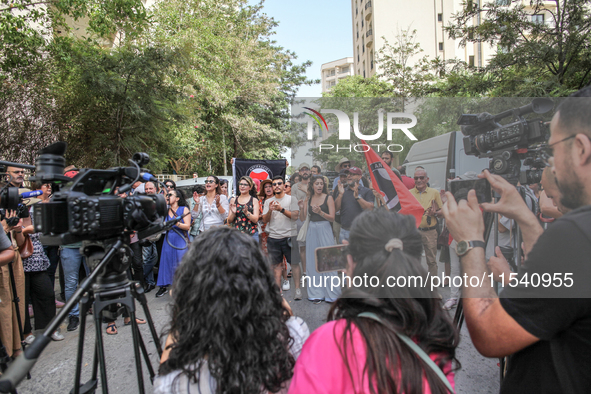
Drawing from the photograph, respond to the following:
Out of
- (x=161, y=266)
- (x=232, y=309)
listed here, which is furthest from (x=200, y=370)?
(x=161, y=266)

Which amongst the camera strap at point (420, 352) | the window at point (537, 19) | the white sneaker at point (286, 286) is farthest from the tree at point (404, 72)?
the white sneaker at point (286, 286)

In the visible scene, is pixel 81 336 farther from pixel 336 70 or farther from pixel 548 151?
pixel 336 70

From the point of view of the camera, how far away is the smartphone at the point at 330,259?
1.80 metres

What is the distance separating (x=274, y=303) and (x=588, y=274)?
980 millimetres

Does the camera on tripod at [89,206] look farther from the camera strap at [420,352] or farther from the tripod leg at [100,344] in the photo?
the camera strap at [420,352]

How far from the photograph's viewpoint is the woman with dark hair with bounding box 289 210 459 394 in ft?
2.85

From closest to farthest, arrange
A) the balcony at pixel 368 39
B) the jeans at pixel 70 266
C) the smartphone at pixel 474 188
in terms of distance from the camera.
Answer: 1. the smartphone at pixel 474 188
2. the jeans at pixel 70 266
3. the balcony at pixel 368 39

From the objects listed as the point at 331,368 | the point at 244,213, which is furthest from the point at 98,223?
the point at 244,213

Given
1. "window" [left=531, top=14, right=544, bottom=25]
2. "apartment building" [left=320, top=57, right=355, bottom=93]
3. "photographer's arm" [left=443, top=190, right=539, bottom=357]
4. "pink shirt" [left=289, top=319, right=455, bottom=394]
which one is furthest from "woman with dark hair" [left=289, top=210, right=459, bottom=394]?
"apartment building" [left=320, top=57, right=355, bottom=93]

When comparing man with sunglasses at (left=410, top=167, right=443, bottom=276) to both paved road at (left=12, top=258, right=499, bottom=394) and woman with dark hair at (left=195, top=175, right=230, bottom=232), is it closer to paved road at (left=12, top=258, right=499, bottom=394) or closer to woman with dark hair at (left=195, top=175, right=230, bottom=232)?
paved road at (left=12, top=258, right=499, bottom=394)

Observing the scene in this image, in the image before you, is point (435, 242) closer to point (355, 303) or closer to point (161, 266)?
point (355, 303)

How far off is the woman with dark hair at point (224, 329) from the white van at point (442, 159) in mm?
1008

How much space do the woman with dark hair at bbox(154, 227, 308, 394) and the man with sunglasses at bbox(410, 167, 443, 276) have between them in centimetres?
76

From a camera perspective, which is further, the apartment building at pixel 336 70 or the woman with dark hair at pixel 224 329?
the apartment building at pixel 336 70
